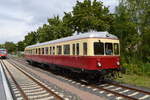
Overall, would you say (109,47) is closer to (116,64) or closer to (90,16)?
(116,64)

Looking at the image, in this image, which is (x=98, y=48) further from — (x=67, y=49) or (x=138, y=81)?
(x=138, y=81)

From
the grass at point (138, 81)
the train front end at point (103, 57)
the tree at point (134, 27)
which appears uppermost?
the tree at point (134, 27)

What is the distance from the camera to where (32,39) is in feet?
226

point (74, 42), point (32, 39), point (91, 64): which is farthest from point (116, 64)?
point (32, 39)

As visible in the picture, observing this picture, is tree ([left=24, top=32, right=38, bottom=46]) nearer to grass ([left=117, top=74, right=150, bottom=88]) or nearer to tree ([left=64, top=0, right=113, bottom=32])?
tree ([left=64, top=0, right=113, bottom=32])

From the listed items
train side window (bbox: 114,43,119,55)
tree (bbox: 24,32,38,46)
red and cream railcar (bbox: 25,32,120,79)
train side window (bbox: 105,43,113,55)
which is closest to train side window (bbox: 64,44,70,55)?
red and cream railcar (bbox: 25,32,120,79)

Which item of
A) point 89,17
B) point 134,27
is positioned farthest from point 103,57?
point 89,17

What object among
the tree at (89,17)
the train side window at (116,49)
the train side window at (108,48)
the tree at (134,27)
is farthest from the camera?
the tree at (89,17)

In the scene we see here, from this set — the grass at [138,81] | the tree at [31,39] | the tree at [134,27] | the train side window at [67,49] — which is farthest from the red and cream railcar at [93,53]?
→ the tree at [31,39]

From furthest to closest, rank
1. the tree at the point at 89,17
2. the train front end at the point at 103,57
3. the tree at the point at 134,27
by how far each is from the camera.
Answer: the tree at the point at 89,17 → the tree at the point at 134,27 → the train front end at the point at 103,57

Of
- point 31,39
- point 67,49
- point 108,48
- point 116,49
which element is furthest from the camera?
point 31,39

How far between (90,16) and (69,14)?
4.50m

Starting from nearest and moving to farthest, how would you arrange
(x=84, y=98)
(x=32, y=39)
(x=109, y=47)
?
(x=84, y=98) < (x=109, y=47) < (x=32, y=39)

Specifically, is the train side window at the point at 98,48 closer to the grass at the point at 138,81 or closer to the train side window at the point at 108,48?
the train side window at the point at 108,48
